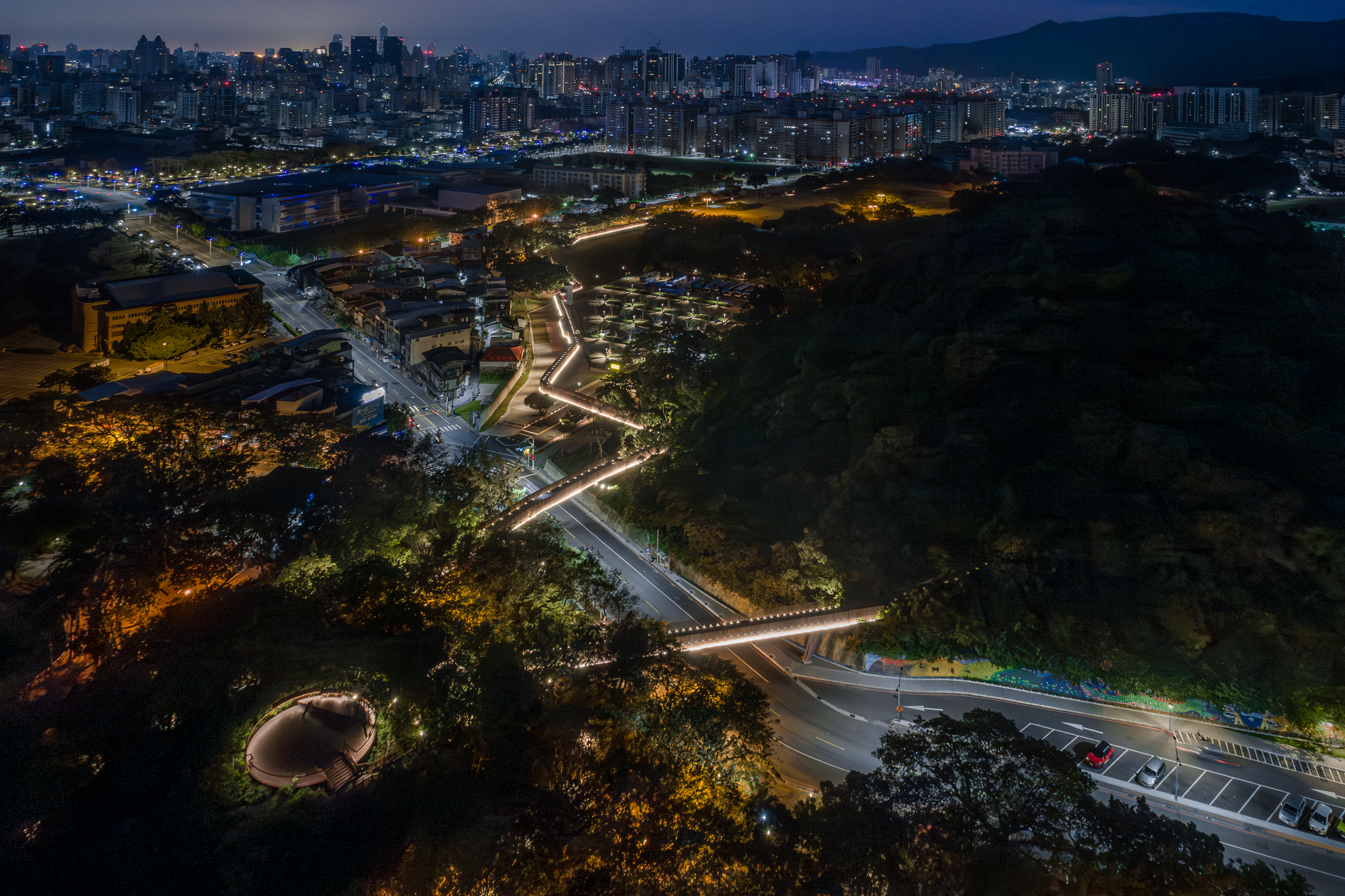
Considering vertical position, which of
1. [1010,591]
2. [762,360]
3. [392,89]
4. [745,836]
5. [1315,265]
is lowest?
[745,836]

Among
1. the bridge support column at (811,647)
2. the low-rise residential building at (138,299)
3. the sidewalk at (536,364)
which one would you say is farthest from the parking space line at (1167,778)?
the low-rise residential building at (138,299)

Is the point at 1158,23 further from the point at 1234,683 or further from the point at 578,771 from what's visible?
the point at 578,771

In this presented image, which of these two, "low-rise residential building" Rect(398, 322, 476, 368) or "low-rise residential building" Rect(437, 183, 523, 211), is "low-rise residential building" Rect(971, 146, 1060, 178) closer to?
"low-rise residential building" Rect(437, 183, 523, 211)

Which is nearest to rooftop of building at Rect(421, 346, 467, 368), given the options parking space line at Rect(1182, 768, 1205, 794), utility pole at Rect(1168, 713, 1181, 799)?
utility pole at Rect(1168, 713, 1181, 799)

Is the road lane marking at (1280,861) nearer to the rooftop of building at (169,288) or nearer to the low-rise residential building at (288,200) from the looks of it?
the rooftop of building at (169,288)

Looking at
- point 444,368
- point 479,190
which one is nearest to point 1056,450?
point 444,368

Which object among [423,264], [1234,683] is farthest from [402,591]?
[423,264]

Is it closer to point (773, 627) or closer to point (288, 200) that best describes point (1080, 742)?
point (773, 627)
